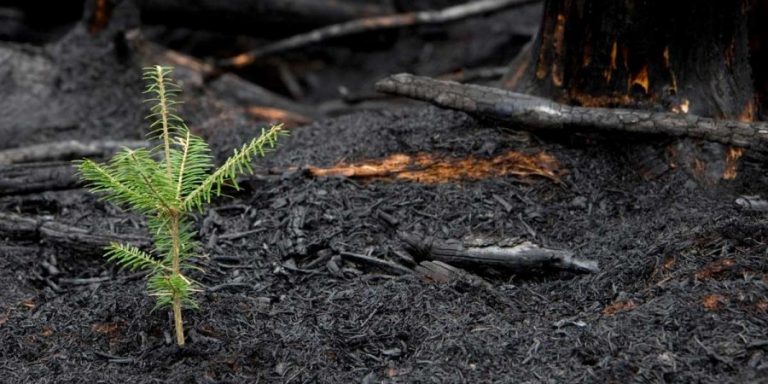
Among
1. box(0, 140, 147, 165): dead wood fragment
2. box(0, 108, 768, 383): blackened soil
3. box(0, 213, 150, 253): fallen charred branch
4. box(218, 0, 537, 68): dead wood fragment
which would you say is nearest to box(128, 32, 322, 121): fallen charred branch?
box(218, 0, 537, 68): dead wood fragment

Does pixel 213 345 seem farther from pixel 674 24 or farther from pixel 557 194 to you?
pixel 674 24

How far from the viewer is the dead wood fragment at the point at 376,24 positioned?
768 cm

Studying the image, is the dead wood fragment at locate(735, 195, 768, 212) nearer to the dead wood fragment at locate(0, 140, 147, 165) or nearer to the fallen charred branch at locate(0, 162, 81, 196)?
the fallen charred branch at locate(0, 162, 81, 196)

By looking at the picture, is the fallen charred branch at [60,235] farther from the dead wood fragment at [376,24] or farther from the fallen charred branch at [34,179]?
the dead wood fragment at [376,24]

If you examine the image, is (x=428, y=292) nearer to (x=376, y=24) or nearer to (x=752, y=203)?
(x=752, y=203)

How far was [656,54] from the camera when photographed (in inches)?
169

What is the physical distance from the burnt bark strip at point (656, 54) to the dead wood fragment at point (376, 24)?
11.3 ft

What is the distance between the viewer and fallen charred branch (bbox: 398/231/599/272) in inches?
143

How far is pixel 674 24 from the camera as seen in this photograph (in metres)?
4.21

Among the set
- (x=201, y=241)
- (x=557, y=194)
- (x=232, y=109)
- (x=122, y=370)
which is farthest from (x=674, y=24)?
(x=232, y=109)

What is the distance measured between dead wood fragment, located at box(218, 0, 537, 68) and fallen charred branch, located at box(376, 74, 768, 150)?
322 centimetres

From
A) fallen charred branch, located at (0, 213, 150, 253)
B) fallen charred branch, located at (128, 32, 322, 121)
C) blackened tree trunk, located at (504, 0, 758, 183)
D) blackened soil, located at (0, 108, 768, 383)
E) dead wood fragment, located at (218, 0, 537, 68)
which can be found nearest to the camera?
blackened soil, located at (0, 108, 768, 383)

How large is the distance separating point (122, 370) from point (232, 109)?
357 centimetres

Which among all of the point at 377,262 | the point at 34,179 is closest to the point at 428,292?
Result: the point at 377,262
